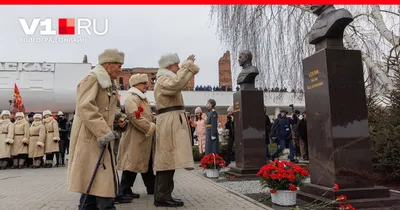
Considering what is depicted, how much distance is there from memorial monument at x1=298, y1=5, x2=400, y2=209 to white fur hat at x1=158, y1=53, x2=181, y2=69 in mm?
2179

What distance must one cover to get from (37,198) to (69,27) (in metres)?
19.6

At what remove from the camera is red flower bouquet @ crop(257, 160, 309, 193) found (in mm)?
5177

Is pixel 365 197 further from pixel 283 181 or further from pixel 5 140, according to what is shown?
pixel 5 140

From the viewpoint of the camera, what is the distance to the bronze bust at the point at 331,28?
17.8ft

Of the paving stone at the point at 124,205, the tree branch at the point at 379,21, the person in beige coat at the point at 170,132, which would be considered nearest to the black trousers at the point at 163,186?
the person in beige coat at the point at 170,132

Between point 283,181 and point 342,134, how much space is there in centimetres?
108

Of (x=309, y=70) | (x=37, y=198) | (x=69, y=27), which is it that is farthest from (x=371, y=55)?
(x=69, y=27)

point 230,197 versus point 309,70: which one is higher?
point 309,70

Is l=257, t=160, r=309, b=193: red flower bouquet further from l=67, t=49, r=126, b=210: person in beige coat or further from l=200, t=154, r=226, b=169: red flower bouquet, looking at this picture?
l=200, t=154, r=226, b=169: red flower bouquet

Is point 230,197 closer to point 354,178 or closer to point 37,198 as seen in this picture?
point 354,178

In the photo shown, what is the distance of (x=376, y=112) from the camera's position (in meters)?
9.17

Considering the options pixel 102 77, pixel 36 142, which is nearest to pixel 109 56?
pixel 102 77

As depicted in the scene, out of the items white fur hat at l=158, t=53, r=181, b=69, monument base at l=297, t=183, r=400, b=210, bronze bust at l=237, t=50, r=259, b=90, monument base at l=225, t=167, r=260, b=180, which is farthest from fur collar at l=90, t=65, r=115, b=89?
bronze bust at l=237, t=50, r=259, b=90

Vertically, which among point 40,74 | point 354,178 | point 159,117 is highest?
point 40,74
